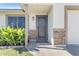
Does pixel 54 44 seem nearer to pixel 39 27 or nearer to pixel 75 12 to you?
pixel 75 12

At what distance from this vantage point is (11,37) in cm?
1527

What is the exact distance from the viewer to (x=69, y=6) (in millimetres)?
15664

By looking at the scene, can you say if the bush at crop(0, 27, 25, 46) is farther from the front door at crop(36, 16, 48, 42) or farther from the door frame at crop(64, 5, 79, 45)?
the front door at crop(36, 16, 48, 42)

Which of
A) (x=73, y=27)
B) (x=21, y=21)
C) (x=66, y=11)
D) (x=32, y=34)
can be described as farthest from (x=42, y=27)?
(x=66, y=11)

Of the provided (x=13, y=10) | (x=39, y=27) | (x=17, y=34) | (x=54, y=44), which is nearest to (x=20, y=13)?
(x=13, y=10)

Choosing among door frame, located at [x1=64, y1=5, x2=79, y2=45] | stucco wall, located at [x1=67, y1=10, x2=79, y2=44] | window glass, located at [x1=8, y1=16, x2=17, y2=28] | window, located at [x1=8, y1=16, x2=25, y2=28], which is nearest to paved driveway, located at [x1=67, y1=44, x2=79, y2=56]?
door frame, located at [x1=64, y1=5, x2=79, y2=45]

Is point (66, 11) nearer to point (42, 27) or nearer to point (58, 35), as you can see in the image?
point (58, 35)

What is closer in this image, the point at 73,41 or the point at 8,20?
the point at 73,41

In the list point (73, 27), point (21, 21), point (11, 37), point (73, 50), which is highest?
point (21, 21)

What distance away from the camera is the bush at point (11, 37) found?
15148 mm

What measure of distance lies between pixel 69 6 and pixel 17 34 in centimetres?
430

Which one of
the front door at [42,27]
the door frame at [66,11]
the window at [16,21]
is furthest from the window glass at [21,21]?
the door frame at [66,11]

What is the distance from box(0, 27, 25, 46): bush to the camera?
15.1 m

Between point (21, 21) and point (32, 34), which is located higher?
point (21, 21)
